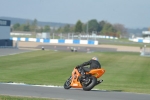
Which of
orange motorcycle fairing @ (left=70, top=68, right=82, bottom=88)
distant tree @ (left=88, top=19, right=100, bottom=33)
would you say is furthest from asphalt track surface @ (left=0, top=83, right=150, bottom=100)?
distant tree @ (left=88, top=19, right=100, bottom=33)

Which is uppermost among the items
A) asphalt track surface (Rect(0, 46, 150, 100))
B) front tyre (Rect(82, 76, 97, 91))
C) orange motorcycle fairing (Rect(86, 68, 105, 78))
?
orange motorcycle fairing (Rect(86, 68, 105, 78))

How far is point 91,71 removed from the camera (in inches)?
622

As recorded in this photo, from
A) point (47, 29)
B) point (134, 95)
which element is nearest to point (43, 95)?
point (134, 95)

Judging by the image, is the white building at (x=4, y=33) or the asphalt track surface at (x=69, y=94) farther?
the white building at (x=4, y=33)

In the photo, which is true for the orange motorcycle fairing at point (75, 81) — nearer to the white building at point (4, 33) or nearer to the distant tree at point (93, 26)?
the white building at point (4, 33)

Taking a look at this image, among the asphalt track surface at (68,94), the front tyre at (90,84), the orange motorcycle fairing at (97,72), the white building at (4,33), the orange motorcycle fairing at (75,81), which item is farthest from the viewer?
the white building at (4,33)

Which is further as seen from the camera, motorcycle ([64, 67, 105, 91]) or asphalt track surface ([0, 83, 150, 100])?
motorcycle ([64, 67, 105, 91])

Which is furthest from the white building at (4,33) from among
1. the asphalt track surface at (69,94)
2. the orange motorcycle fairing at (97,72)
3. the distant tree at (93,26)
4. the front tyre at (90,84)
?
the distant tree at (93,26)

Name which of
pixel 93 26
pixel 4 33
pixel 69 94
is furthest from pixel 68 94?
pixel 93 26

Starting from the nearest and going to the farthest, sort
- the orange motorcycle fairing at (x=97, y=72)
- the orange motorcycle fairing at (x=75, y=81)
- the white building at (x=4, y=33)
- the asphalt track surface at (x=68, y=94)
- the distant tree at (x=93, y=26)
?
the asphalt track surface at (x=68, y=94) → the orange motorcycle fairing at (x=97, y=72) → the orange motorcycle fairing at (x=75, y=81) → the white building at (x=4, y=33) → the distant tree at (x=93, y=26)

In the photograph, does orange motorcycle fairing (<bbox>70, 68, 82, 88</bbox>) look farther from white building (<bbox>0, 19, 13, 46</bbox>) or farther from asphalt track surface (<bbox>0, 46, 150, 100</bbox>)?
white building (<bbox>0, 19, 13, 46</bbox>)

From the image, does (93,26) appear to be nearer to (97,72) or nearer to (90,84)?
(90,84)

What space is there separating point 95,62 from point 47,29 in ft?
560

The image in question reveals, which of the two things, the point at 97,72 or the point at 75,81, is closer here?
the point at 97,72
